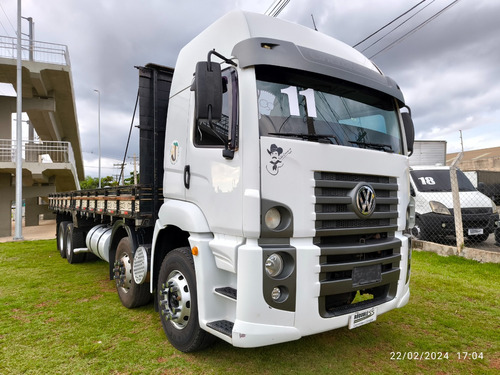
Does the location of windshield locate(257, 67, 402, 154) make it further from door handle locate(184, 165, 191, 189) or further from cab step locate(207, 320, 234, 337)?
cab step locate(207, 320, 234, 337)

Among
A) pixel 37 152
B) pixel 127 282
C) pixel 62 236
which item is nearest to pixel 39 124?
pixel 37 152

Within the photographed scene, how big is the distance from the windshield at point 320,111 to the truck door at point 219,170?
0.27 meters

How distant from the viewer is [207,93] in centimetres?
270

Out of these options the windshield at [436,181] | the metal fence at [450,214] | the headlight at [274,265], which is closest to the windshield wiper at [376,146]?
the headlight at [274,265]

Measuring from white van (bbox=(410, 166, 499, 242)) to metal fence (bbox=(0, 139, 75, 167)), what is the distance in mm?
14772

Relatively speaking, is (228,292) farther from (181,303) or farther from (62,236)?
(62,236)

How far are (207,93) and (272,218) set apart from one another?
1057 millimetres

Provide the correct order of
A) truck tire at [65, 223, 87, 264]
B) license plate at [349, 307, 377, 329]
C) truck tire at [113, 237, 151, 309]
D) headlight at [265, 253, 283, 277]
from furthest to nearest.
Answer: truck tire at [65, 223, 87, 264] < truck tire at [113, 237, 151, 309] < license plate at [349, 307, 377, 329] < headlight at [265, 253, 283, 277]

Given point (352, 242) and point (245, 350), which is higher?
point (352, 242)

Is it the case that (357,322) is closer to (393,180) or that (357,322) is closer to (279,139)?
(393,180)

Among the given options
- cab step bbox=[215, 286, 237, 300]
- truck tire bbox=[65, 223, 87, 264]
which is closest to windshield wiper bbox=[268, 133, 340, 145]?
cab step bbox=[215, 286, 237, 300]

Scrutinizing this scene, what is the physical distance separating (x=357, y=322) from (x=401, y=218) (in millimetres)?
1115

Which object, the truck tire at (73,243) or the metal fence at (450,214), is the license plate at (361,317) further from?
the truck tire at (73,243)

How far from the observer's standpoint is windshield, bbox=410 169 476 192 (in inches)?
348
